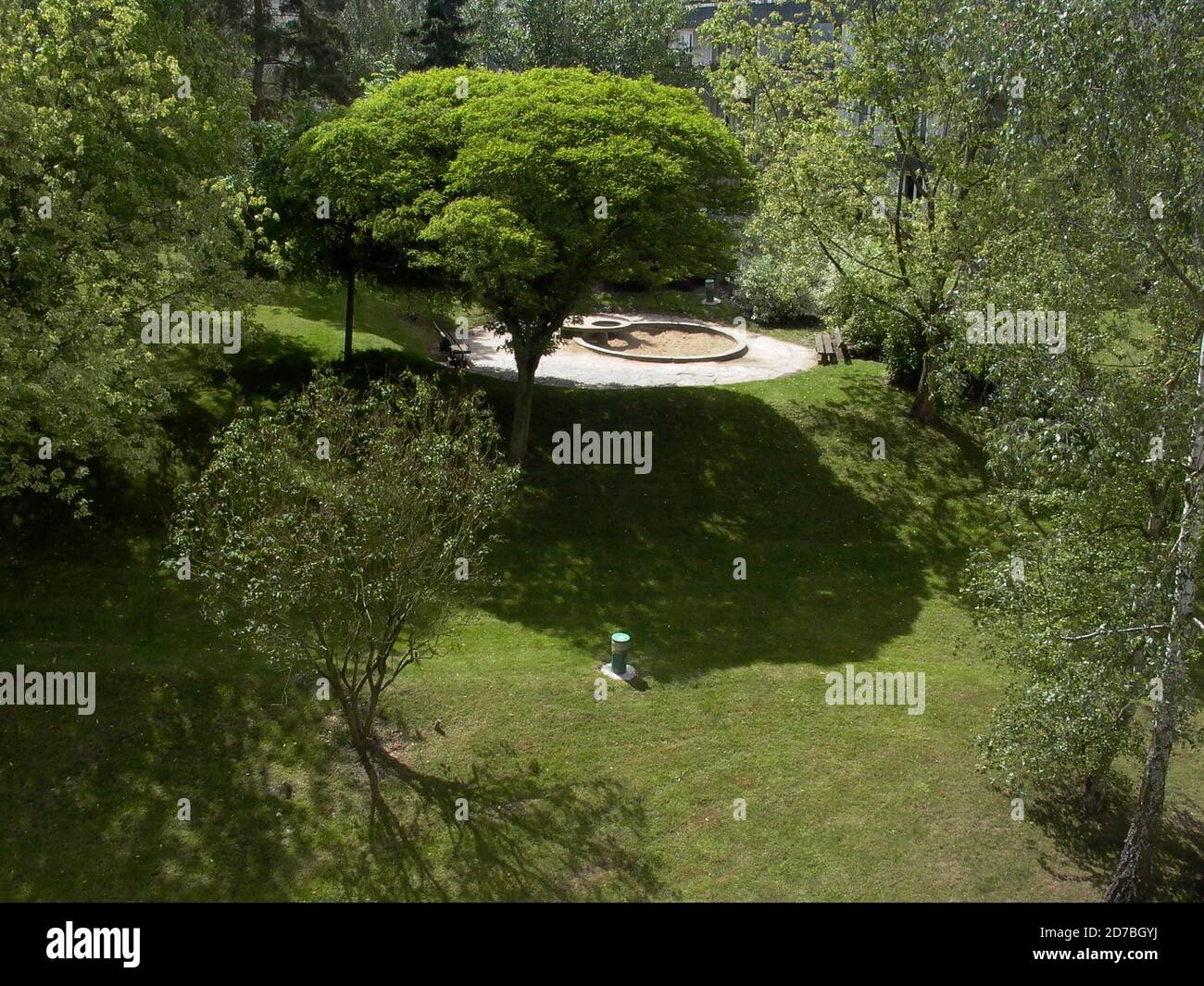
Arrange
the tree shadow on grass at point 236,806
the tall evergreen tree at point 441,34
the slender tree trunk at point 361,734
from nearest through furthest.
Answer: the tree shadow on grass at point 236,806, the slender tree trunk at point 361,734, the tall evergreen tree at point 441,34

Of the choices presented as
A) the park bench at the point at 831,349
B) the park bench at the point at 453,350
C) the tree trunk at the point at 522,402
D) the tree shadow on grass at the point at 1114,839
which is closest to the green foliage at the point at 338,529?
the tree trunk at the point at 522,402

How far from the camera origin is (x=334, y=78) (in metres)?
40.1

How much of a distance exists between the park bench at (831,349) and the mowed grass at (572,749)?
36.7 feet

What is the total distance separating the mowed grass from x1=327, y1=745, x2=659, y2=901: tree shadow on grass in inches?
1.5

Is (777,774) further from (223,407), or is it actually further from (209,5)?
(209,5)

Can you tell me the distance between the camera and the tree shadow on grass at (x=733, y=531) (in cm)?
2095

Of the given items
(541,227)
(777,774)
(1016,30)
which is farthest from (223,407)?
(1016,30)

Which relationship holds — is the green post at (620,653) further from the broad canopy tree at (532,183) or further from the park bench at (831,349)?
the park bench at (831,349)

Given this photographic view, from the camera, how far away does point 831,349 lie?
34531 mm

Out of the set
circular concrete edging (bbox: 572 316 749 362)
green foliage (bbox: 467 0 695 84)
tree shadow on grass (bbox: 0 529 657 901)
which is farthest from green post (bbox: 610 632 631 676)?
green foliage (bbox: 467 0 695 84)

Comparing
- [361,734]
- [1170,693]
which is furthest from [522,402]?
[1170,693]

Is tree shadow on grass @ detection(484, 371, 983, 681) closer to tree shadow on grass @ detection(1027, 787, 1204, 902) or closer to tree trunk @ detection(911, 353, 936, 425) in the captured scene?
tree trunk @ detection(911, 353, 936, 425)

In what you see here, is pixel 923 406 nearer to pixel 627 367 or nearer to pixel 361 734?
pixel 627 367

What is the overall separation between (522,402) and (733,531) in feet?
20.0
